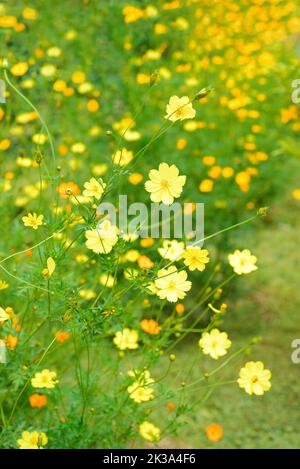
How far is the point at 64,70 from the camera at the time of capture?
3.46 metres

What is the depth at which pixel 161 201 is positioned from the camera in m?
2.30

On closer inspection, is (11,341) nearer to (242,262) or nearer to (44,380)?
(44,380)

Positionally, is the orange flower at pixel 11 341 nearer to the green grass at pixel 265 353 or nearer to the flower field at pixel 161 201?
the flower field at pixel 161 201

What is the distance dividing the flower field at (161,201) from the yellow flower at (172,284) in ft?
0.69

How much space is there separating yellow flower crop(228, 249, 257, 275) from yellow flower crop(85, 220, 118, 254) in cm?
42

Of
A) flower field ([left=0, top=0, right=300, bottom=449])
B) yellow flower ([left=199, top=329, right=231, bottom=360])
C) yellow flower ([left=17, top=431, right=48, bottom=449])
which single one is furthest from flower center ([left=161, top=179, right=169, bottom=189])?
yellow flower ([left=17, top=431, right=48, bottom=449])

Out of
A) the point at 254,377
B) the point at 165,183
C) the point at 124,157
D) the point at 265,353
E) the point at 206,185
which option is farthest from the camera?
the point at 265,353

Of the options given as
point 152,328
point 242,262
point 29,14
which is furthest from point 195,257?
point 29,14

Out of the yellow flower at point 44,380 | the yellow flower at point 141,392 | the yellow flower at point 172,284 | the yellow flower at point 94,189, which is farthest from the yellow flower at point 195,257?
the yellow flower at point 44,380

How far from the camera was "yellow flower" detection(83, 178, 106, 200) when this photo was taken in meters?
1.36

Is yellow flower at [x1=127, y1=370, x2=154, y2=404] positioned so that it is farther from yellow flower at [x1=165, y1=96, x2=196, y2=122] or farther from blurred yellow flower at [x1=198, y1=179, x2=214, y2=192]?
blurred yellow flower at [x1=198, y1=179, x2=214, y2=192]

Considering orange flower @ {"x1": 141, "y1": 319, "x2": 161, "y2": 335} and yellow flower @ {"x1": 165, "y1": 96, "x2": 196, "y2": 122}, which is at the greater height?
yellow flower @ {"x1": 165, "y1": 96, "x2": 196, "y2": 122}

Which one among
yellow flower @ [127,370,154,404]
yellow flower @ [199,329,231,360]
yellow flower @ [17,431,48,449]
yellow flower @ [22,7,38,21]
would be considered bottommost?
yellow flower @ [17,431,48,449]

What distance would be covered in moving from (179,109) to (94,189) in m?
0.27
